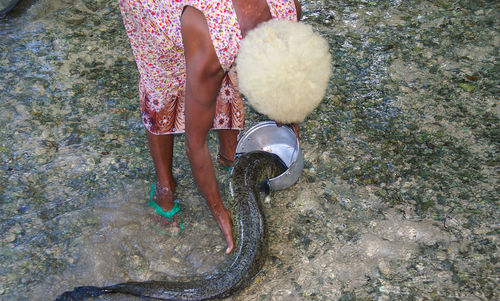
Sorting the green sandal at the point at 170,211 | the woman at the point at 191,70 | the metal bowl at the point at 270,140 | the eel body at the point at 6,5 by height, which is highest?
the woman at the point at 191,70

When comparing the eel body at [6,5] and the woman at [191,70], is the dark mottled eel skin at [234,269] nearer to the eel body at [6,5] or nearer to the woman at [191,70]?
the woman at [191,70]

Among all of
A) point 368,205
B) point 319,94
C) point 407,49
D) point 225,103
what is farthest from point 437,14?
point 319,94

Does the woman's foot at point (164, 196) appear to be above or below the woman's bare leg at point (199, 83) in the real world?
below

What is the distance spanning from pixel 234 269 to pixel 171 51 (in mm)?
1248

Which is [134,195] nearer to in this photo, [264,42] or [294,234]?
[294,234]

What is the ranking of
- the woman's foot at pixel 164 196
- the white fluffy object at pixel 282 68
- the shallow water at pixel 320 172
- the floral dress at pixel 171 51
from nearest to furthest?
the white fluffy object at pixel 282 68 → the floral dress at pixel 171 51 → the shallow water at pixel 320 172 → the woman's foot at pixel 164 196

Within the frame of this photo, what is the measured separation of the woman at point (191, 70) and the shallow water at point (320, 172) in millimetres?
353

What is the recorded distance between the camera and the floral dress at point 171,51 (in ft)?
6.63

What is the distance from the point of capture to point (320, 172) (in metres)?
3.33

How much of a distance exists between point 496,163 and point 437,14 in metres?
2.06

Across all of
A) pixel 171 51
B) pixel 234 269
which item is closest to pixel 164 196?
pixel 234 269

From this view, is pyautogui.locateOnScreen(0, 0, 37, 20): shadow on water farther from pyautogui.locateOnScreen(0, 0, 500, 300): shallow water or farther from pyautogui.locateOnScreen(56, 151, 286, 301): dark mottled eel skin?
pyautogui.locateOnScreen(56, 151, 286, 301): dark mottled eel skin

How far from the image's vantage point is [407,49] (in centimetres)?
433

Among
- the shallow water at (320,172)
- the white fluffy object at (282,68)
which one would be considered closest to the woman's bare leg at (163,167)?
the shallow water at (320,172)
